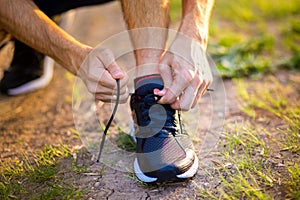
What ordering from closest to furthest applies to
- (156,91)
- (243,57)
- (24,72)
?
(156,91)
(24,72)
(243,57)

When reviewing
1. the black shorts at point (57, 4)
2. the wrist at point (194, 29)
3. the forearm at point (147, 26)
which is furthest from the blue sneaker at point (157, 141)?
the black shorts at point (57, 4)

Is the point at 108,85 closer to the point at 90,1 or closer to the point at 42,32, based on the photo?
the point at 42,32

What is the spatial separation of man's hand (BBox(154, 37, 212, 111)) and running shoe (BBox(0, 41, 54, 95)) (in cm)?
103

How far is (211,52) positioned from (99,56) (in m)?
1.39

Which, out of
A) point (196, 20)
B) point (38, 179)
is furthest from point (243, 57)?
point (38, 179)

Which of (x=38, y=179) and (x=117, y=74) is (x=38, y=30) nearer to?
(x=117, y=74)

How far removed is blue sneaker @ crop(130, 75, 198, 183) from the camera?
161 centimetres

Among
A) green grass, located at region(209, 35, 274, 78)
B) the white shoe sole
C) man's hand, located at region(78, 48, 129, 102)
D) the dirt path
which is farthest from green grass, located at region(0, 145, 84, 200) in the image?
green grass, located at region(209, 35, 274, 78)

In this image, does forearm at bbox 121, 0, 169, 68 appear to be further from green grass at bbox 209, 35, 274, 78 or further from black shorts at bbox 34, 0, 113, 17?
green grass at bbox 209, 35, 274, 78

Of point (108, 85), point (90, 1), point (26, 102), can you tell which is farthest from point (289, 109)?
point (26, 102)

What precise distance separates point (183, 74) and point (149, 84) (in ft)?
0.53

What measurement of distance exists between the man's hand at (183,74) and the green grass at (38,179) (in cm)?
50

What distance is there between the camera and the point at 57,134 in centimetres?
215

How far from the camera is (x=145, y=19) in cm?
181
